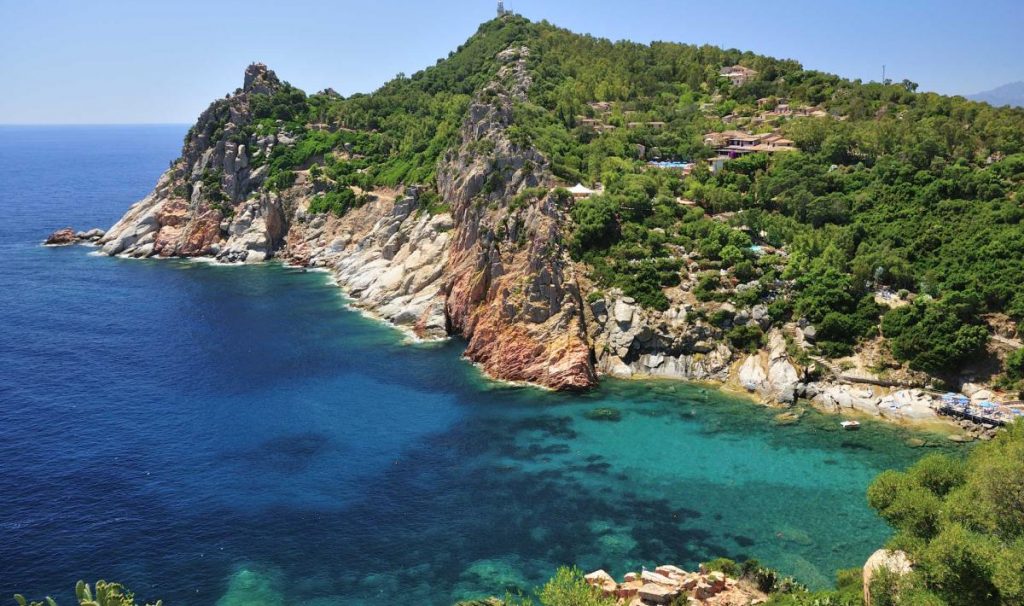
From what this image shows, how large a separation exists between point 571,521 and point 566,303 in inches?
1232

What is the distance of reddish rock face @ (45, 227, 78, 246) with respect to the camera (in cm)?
13325


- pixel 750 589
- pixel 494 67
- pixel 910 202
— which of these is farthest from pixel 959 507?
A: pixel 494 67

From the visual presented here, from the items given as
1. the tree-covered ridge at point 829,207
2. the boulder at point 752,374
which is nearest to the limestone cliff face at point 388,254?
the tree-covered ridge at point 829,207

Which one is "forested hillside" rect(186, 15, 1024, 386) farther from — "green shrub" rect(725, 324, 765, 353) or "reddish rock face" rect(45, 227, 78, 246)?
"reddish rock face" rect(45, 227, 78, 246)

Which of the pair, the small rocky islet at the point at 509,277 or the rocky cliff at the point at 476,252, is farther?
the rocky cliff at the point at 476,252

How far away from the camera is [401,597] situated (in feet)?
125

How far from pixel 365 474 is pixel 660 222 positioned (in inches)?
2011

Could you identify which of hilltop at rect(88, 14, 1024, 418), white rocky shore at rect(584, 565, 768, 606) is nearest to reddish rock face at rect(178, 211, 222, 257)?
hilltop at rect(88, 14, 1024, 418)

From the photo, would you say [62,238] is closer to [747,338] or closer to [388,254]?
[388,254]

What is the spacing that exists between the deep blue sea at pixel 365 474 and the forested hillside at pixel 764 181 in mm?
15046

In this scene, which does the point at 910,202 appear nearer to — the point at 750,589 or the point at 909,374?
the point at 909,374

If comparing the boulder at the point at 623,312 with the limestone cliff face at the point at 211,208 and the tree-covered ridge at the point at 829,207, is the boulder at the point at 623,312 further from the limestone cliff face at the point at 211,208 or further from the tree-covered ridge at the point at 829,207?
the limestone cliff face at the point at 211,208

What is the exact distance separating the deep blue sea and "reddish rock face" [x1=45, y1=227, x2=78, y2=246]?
5850cm

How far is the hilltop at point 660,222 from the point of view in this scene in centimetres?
6688
